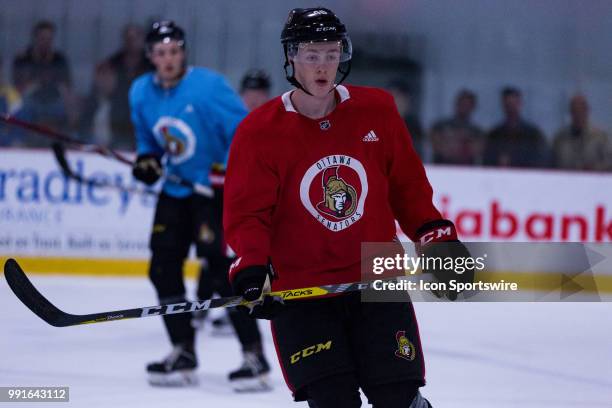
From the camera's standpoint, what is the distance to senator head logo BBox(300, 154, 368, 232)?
2447 millimetres

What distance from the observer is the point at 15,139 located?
22.2 ft

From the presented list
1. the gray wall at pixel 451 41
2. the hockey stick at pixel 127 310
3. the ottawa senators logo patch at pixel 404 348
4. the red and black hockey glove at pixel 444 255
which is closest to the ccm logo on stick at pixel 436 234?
the red and black hockey glove at pixel 444 255

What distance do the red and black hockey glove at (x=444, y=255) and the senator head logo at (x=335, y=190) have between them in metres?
0.17

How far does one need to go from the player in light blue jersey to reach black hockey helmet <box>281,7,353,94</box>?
157 centimetres

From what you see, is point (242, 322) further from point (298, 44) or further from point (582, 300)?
point (582, 300)

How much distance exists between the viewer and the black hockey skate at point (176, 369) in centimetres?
403

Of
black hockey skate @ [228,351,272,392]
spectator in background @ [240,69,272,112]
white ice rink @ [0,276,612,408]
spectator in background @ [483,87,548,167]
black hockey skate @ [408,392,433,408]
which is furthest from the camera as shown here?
spectator in background @ [483,87,548,167]

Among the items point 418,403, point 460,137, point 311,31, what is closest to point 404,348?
point 418,403

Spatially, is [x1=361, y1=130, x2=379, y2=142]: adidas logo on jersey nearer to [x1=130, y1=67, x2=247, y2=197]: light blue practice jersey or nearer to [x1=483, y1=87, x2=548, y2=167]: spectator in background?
[x1=130, y1=67, x2=247, y2=197]: light blue practice jersey

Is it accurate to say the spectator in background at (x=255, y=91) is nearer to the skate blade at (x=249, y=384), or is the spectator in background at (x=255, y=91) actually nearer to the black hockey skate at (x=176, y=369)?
the black hockey skate at (x=176, y=369)

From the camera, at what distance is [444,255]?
2469 millimetres

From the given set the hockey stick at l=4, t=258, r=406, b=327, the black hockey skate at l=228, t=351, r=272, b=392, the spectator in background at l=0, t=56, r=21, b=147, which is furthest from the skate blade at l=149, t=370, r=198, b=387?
the spectator in background at l=0, t=56, r=21, b=147

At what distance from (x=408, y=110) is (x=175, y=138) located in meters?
3.12

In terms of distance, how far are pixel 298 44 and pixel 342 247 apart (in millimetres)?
461
